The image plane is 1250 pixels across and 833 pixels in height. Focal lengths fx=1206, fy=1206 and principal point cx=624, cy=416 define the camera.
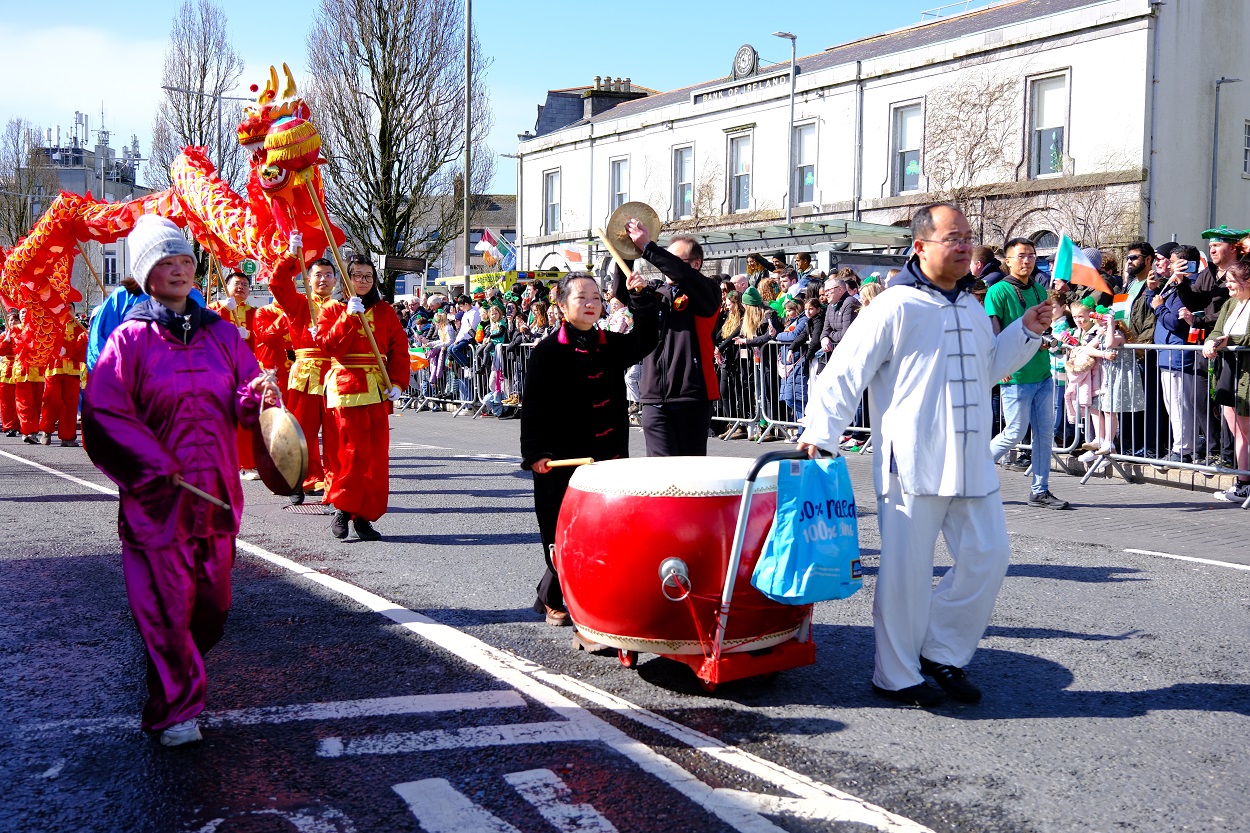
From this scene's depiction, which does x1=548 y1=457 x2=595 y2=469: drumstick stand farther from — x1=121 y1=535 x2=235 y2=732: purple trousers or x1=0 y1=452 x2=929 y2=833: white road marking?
x1=121 y1=535 x2=235 y2=732: purple trousers

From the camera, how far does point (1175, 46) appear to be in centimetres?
2358

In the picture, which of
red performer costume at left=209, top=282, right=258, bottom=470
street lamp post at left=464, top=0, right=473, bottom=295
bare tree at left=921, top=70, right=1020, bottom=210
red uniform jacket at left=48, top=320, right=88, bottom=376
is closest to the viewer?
red performer costume at left=209, top=282, right=258, bottom=470

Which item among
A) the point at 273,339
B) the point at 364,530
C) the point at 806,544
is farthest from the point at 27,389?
the point at 806,544

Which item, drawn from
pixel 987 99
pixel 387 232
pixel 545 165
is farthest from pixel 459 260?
pixel 987 99

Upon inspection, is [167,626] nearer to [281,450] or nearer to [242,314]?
[281,450]

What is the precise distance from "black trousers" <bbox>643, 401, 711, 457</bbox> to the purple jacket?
2.61m

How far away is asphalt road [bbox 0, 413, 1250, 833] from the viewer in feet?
11.9

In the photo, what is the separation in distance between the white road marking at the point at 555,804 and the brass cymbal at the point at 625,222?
10.5 ft

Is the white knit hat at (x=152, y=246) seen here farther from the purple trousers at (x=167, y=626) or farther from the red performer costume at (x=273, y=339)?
the red performer costume at (x=273, y=339)

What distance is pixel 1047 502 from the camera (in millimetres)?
9711

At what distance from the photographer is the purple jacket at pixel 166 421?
4.18 meters

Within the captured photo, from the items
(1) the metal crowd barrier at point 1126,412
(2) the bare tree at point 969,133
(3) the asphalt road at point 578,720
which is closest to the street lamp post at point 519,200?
(2) the bare tree at point 969,133

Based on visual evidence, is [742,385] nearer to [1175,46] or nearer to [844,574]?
[844,574]

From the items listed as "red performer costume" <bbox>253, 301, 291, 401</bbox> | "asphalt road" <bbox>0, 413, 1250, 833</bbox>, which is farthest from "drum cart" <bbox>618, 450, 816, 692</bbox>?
"red performer costume" <bbox>253, 301, 291, 401</bbox>
